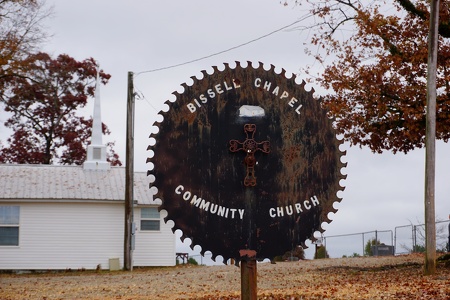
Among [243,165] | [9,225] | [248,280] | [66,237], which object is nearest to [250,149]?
[243,165]

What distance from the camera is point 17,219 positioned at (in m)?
36.4

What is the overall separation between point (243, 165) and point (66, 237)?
2821cm

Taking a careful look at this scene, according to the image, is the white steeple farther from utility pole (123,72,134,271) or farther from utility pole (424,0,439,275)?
utility pole (424,0,439,275)

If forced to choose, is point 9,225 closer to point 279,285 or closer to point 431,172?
point 279,285

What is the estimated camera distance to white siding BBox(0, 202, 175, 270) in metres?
36.2

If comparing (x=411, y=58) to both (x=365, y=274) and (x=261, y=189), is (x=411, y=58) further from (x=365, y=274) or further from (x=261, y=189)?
(x=261, y=189)

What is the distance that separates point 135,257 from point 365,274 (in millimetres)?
14510

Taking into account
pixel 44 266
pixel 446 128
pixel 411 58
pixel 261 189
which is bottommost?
pixel 44 266

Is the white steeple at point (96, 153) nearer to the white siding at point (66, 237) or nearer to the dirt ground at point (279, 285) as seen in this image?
the white siding at point (66, 237)

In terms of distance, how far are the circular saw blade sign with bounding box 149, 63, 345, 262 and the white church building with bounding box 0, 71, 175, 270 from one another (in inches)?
1045

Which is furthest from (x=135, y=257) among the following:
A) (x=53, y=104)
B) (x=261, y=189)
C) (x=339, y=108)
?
(x=261, y=189)

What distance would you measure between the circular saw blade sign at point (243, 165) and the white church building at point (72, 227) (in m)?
26.6

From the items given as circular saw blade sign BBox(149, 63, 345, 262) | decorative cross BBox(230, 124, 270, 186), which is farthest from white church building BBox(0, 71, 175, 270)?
decorative cross BBox(230, 124, 270, 186)

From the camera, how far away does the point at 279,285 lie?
22625 millimetres
